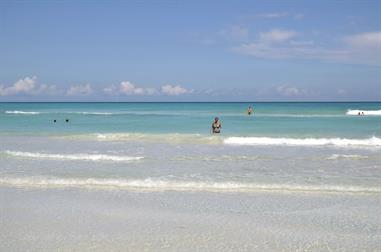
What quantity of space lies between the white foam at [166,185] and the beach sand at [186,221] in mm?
464

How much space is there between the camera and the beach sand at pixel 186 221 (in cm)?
641

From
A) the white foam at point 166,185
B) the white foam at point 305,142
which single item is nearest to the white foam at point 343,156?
the white foam at point 305,142

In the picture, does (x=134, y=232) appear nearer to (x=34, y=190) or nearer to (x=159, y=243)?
(x=159, y=243)

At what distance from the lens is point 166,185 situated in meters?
10.7

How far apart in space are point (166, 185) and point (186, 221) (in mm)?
3169

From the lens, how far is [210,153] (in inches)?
682

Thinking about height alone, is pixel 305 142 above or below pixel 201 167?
above

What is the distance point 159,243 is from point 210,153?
11.0m

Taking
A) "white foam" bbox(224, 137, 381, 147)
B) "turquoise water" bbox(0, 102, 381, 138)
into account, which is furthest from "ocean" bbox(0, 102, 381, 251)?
"turquoise water" bbox(0, 102, 381, 138)

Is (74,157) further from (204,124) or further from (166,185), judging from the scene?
Result: (204,124)

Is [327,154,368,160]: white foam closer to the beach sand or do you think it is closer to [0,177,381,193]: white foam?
[0,177,381,193]: white foam

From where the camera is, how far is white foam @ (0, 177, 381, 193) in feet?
33.3

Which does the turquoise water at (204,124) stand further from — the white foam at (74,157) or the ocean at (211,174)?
the white foam at (74,157)

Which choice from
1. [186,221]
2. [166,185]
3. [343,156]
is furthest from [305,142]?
[186,221]
